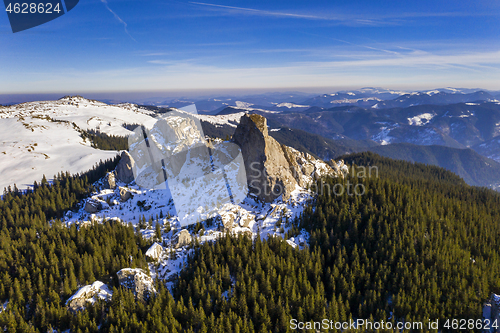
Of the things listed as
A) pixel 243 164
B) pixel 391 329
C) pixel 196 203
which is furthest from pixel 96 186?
pixel 391 329

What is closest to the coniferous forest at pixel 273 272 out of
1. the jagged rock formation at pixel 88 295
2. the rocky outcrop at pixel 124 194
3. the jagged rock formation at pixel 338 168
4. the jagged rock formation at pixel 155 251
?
the jagged rock formation at pixel 88 295

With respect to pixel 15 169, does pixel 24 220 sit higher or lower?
lower

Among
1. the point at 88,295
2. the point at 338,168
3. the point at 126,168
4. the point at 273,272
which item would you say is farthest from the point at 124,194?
the point at 338,168

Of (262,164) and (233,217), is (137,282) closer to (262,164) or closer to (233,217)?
(233,217)

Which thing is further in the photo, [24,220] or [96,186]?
[96,186]

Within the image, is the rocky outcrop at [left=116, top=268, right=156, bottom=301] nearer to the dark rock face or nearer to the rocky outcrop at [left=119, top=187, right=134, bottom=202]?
the rocky outcrop at [left=119, top=187, right=134, bottom=202]

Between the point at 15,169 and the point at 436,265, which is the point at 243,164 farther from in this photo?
the point at 15,169

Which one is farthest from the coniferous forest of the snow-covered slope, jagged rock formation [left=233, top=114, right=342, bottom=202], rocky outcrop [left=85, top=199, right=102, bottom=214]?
the snow-covered slope
